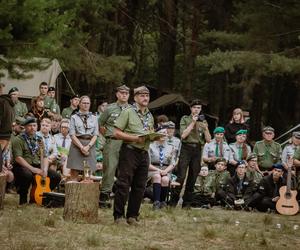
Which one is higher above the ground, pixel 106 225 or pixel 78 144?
pixel 78 144

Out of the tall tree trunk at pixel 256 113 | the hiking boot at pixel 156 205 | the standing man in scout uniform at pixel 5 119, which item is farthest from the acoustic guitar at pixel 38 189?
the tall tree trunk at pixel 256 113

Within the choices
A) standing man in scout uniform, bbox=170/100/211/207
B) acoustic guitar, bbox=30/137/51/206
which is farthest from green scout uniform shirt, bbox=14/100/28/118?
standing man in scout uniform, bbox=170/100/211/207

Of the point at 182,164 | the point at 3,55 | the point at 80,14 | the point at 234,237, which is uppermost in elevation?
the point at 80,14

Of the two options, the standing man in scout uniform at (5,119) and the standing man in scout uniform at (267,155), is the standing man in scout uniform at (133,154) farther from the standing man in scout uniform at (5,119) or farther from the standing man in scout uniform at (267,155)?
the standing man in scout uniform at (267,155)

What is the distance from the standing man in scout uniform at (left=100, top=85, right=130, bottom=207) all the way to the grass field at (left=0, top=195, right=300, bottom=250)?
24.4 inches

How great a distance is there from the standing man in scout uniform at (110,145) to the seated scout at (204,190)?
76.4 inches

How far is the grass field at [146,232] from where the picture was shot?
662cm

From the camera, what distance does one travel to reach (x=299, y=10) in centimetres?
1906

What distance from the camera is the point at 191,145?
1077 centimetres

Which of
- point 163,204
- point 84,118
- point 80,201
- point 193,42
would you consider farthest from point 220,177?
point 193,42

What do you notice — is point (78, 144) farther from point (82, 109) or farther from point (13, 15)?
point (13, 15)

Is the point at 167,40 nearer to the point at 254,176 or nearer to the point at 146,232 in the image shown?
the point at 254,176

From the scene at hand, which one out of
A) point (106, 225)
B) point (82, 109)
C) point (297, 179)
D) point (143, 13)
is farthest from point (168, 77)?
point (106, 225)

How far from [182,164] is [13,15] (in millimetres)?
3563
